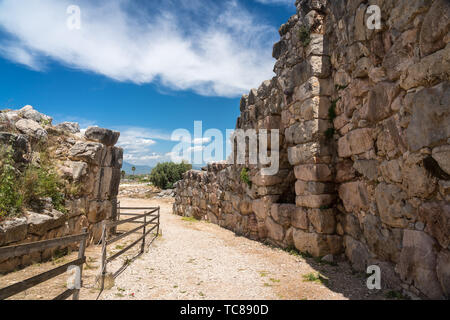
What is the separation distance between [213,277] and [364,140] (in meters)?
4.03

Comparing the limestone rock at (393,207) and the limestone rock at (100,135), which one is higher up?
the limestone rock at (100,135)

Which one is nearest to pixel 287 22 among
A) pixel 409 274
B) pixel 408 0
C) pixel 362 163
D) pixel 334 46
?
pixel 334 46

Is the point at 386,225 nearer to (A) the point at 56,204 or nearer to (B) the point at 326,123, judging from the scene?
(B) the point at 326,123

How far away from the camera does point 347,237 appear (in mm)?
5523

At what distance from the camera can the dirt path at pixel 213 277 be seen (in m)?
4.26

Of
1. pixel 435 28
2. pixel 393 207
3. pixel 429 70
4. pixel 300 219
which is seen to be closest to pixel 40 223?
pixel 300 219

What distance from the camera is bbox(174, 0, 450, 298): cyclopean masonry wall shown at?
3391 mm

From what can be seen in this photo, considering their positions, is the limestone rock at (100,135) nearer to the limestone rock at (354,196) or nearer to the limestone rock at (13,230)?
the limestone rock at (13,230)

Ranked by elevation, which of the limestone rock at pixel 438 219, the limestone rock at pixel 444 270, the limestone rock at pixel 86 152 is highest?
the limestone rock at pixel 86 152

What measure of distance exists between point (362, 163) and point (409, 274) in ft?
6.77

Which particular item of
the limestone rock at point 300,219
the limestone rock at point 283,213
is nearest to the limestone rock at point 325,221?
the limestone rock at point 300,219

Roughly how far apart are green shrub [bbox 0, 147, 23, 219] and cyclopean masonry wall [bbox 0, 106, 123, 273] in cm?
19

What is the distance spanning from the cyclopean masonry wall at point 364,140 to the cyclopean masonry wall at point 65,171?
4.75 metres

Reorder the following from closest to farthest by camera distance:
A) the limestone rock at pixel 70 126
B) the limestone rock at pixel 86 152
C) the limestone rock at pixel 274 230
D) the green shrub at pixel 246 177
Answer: the limestone rock at pixel 86 152, the limestone rock at pixel 274 230, the limestone rock at pixel 70 126, the green shrub at pixel 246 177
